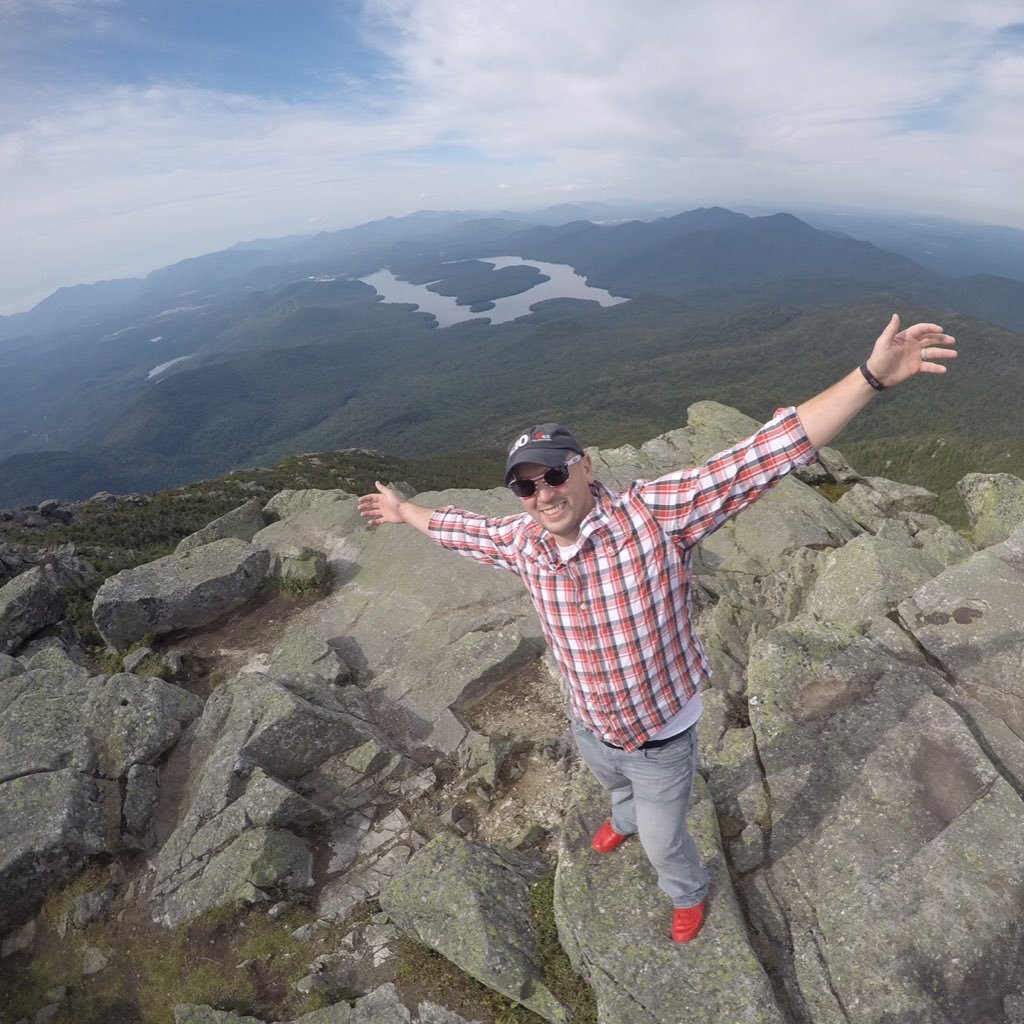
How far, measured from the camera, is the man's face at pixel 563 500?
16.8 feet

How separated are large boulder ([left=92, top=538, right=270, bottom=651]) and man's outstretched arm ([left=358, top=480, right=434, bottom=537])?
14.4m

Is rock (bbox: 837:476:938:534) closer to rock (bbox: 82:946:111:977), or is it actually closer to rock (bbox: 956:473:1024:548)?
rock (bbox: 956:473:1024:548)

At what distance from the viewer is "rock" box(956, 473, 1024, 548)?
25.7 metres

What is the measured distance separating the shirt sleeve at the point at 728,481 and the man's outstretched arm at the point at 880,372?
0.46 ft

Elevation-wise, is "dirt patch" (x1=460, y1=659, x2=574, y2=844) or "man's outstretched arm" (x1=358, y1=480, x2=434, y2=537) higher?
"man's outstretched arm" (x1=358, y1=480, x2=434, y2=537)

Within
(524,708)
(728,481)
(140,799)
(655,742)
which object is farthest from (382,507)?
(140,799)

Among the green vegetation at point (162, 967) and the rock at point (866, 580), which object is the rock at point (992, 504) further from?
the green vegetation at point (162, 967)

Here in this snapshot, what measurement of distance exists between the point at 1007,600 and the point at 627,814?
9.61m

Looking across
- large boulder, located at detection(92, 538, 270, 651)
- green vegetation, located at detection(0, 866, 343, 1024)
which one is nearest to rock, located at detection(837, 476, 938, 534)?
large boulder, located at detection(92, 538, 270, 651)

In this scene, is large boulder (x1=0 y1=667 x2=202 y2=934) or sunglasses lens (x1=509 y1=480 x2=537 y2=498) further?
large boulder (x1=0 y1=667 x2=202 y2=934)

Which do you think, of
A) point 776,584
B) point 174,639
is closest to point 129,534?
point 174,639

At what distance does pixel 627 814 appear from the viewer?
773 cm

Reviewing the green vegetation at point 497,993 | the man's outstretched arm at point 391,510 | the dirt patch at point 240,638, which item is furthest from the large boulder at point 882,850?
the dirt patch at point 240,638

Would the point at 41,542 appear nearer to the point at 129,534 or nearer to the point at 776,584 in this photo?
the point at 129,534
